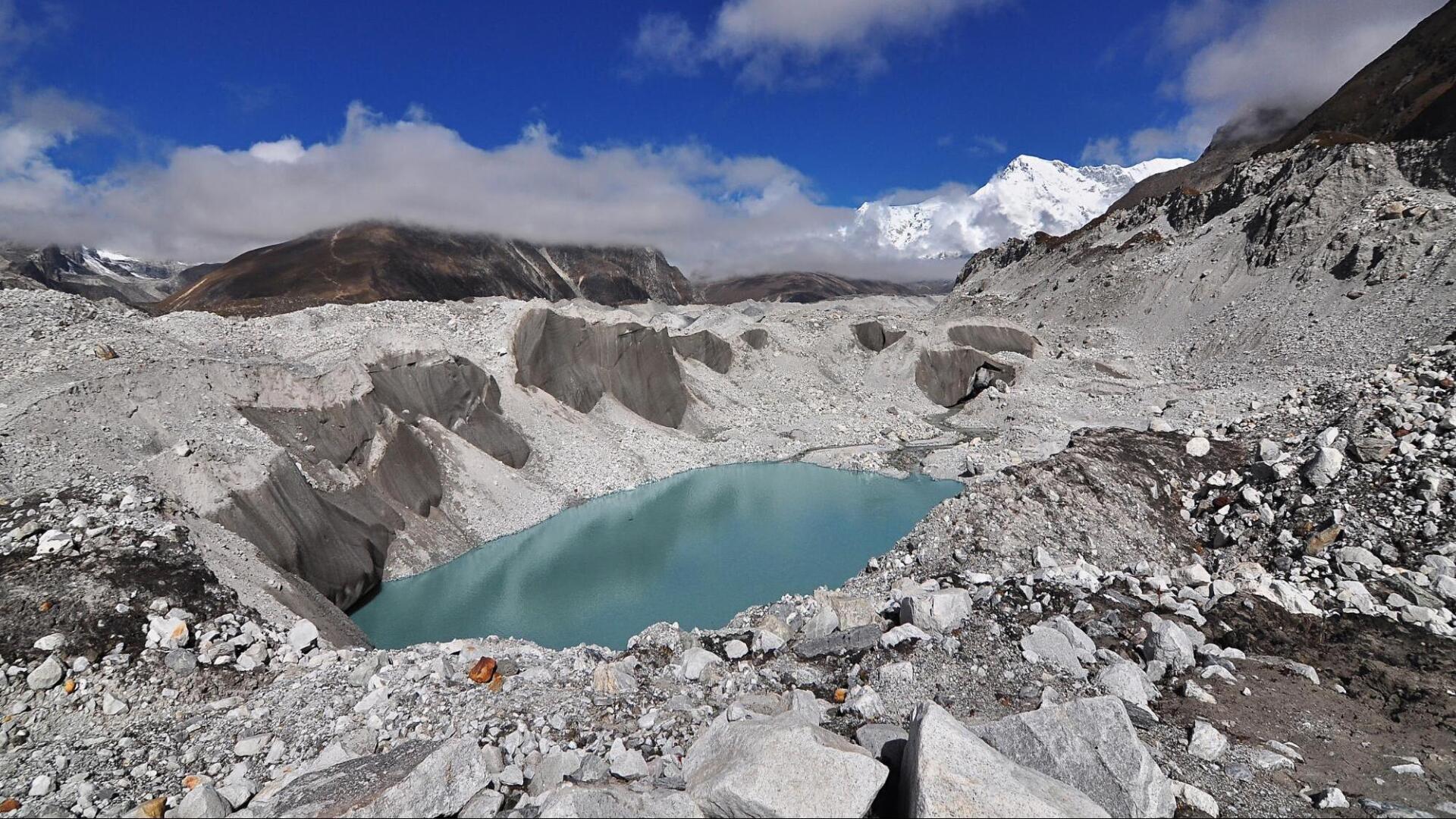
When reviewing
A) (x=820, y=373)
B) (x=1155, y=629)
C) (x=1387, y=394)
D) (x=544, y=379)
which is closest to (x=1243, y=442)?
(x=1387, y=394)

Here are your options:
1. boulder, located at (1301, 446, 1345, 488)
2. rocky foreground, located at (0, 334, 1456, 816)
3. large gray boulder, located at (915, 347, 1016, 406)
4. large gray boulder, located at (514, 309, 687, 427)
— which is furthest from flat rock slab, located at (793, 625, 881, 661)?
large gray boulder, located at (915, 347, 1016, 406)

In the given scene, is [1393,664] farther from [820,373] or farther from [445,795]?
[820,373]

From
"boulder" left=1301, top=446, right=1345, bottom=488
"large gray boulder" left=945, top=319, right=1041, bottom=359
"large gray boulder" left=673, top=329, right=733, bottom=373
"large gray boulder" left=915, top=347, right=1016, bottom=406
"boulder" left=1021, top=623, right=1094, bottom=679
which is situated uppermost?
"large gray boulder" left=945, top=319, right=1041, bottom=359

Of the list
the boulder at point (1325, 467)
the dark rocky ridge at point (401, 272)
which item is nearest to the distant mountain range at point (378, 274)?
the dark rocky ridge at point (401, 272)

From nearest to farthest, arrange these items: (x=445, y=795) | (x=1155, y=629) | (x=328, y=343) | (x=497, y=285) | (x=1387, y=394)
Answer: (x=445, y=795), (x=1155, y=629), (x=1387, y=394), (x=328, y=343), (x=497, y=285)

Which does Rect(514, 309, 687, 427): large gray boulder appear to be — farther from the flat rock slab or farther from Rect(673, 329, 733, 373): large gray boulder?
the flat rock slab

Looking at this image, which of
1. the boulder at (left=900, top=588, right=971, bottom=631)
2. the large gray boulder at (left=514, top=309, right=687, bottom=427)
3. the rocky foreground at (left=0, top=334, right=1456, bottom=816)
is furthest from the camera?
the large gray boulder at (left=514, top=309, right=687, bottom=427)
